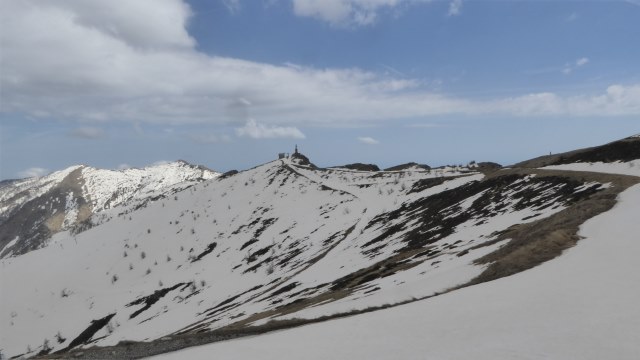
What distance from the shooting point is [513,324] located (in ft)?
35.3

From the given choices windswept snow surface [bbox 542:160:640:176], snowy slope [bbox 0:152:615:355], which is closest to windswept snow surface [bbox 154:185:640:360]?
snowy slope [bbox 0:152:615:355]

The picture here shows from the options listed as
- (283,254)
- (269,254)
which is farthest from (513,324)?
(269,254)

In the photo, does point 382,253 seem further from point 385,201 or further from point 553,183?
point 385,201

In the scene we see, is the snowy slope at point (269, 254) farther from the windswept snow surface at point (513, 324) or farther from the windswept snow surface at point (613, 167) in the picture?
the windswept snow surface at point (613, 167)

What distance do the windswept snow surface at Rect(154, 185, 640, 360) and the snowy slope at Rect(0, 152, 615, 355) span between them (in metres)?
3.60

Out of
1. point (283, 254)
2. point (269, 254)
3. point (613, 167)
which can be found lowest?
point (283, 254)

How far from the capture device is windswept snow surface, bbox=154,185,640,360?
9203mm

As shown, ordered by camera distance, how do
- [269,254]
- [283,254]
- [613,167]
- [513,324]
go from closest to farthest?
1. [513,324]
2. [613,167]
3. [283,254]
4. [269,254]

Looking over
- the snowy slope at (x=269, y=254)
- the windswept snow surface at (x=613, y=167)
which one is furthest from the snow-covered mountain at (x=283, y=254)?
the windswept snow surface at (x=613, y=167)

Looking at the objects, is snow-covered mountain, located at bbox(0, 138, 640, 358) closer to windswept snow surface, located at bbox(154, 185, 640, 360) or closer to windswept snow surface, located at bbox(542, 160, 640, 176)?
windswept snow surface, located at bbox(542, 160, 640, 176)

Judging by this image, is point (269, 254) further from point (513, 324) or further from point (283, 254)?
point (513, 324)

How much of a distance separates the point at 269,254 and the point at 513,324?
4465cm

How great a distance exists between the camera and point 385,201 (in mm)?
60812

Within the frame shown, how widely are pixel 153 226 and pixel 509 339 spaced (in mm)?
85125
